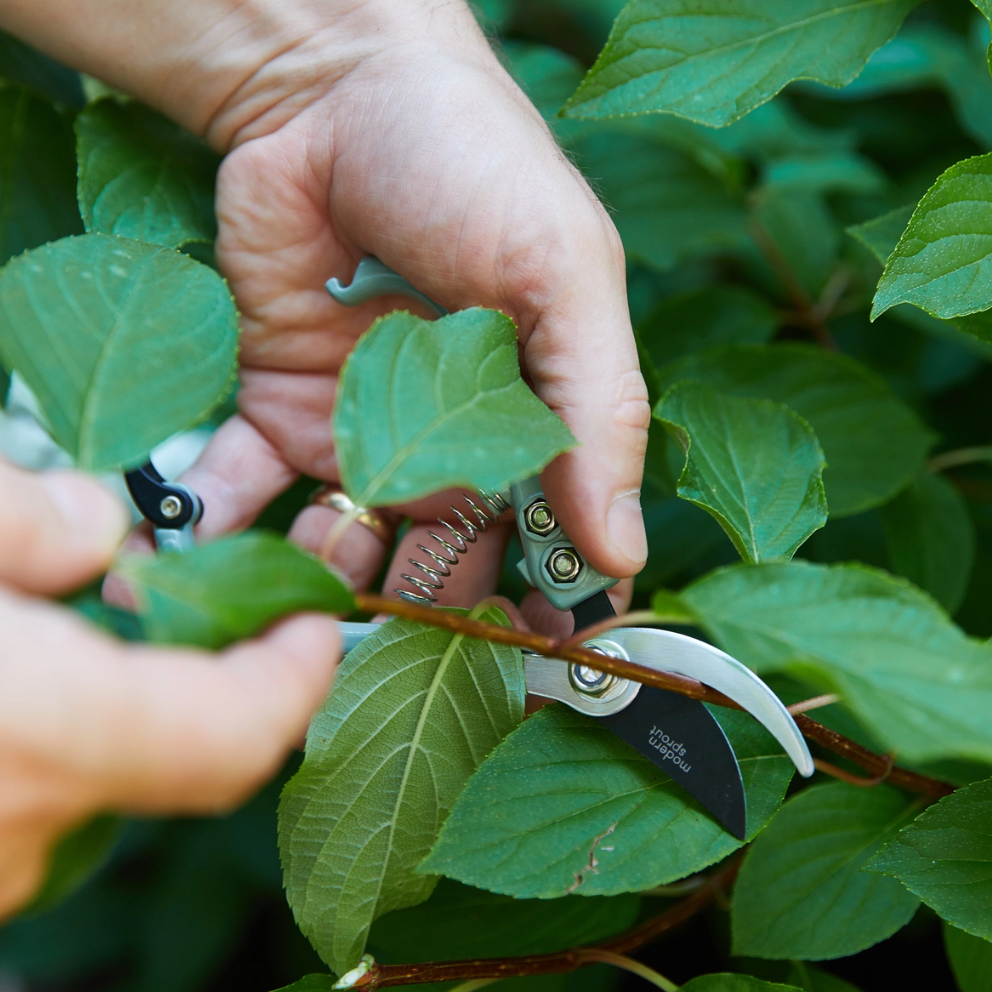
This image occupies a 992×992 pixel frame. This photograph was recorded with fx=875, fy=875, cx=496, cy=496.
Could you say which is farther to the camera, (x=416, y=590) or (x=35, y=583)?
(x=416, y=590)

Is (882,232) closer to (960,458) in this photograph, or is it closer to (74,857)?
(960,458)

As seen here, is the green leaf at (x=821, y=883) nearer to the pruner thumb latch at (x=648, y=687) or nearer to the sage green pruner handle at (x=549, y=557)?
the pruner thumb latch at (x=648, y=687)

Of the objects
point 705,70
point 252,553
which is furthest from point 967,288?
point 252,553

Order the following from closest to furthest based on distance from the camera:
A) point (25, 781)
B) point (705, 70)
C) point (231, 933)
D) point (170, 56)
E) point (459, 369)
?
point (25, 781)
point (459, 369)
point (705, 70)
point (170, 56)
point (231, 933)

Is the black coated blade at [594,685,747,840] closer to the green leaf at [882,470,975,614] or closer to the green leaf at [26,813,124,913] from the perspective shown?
the green leaf at [26,813,124,913]

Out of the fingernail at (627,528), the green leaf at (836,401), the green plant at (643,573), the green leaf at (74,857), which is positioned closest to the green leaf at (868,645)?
the green plant at (643,573)

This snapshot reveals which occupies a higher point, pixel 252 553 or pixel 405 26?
pixel 405 26

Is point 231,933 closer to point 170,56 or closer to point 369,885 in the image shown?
point 369,885
